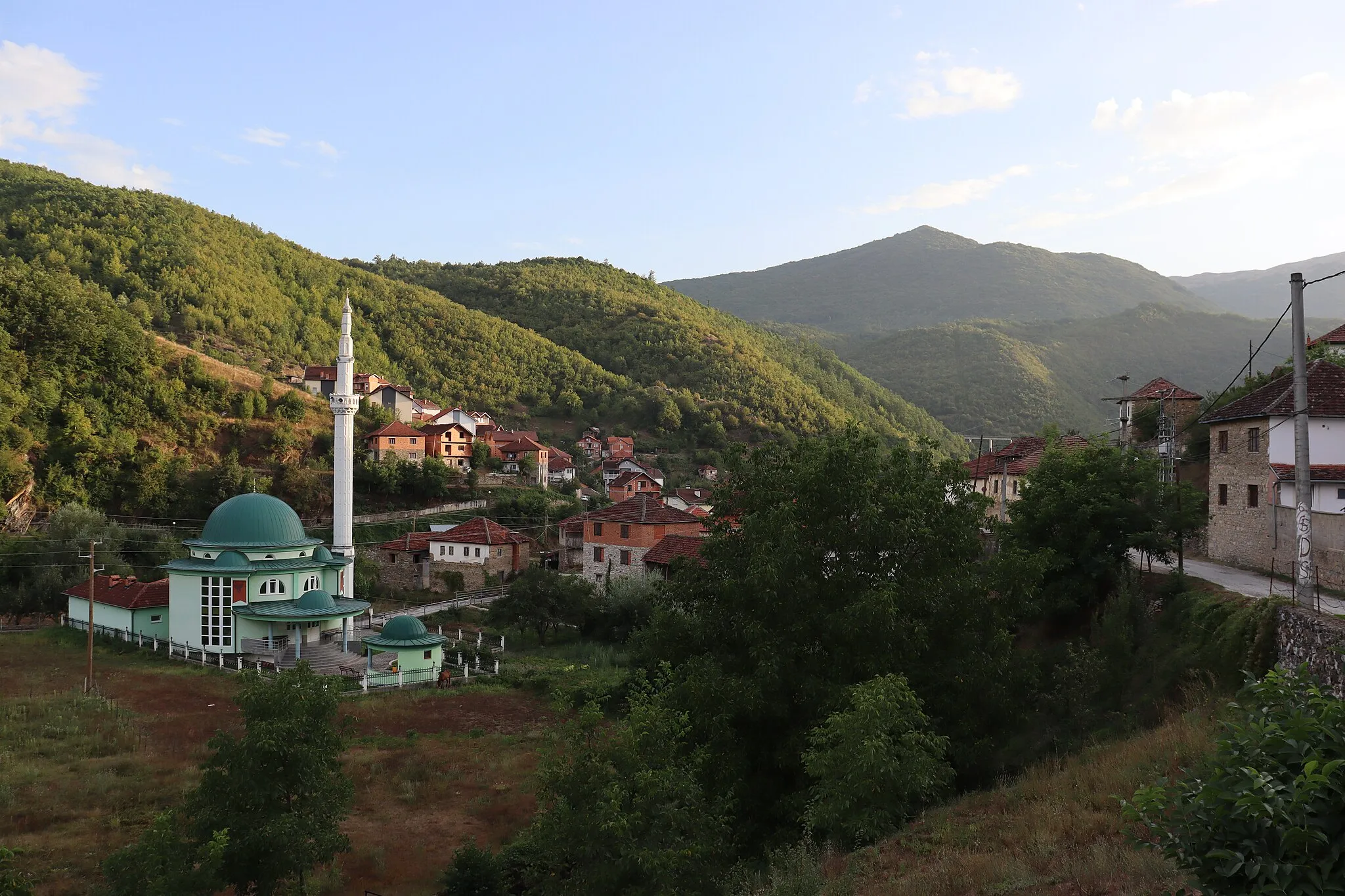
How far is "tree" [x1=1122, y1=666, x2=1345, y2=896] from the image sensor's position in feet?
15.5

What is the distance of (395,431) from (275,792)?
62.1 metres

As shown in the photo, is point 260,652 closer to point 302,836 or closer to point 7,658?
point 7,658

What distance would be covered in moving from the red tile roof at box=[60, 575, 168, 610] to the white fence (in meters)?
9.53

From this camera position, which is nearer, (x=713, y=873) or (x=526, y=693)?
(x=713, y=873)

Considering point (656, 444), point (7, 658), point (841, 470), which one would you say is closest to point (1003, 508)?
point (841, 470)

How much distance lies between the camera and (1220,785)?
16.7 feet

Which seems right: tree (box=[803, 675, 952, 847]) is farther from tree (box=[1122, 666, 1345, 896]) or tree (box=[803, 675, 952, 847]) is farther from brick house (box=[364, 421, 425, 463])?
brick house (box=[364, 421, 425, 463])

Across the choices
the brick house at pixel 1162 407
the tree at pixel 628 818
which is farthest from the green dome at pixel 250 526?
the brick house at pixel 1162 407

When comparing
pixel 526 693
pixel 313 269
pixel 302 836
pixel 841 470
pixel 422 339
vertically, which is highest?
pixel 313 269

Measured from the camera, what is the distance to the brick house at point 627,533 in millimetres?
44562

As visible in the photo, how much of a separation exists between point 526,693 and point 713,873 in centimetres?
2045

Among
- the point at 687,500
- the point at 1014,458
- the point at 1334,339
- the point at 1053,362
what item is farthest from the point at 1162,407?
the point at 1053,362

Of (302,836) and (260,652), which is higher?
(302,836)

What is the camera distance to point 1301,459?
14.2 meters
